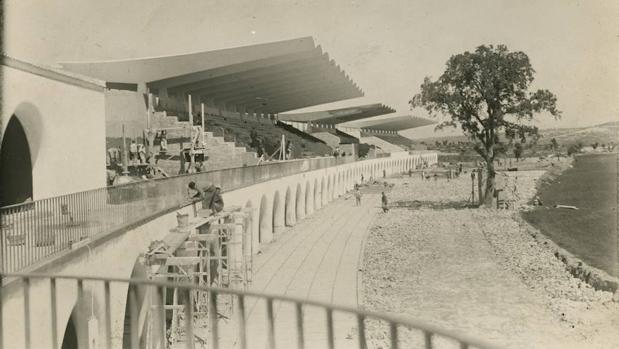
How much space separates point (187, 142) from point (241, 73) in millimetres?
8528

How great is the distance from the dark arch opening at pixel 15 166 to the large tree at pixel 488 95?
23.3 meters

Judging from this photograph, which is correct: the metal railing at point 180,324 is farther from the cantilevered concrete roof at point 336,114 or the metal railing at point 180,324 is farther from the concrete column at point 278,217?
the cantilevered concrete roof at point 336,114

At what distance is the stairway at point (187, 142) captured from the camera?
2447cm

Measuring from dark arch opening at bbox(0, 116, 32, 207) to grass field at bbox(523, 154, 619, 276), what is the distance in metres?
18.5

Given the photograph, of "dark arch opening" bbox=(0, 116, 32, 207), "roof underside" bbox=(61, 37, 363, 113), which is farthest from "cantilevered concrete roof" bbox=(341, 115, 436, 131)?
"dark arch opening" bbox=(0, 116, 32, 207)

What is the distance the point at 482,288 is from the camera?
53.2 feet

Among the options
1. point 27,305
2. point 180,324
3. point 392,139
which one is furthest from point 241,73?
point 392,139

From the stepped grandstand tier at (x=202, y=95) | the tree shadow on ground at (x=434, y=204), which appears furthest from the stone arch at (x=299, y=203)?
the tree shadow on ground at (x=434, y=204)

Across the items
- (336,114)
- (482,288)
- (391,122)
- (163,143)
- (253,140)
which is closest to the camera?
(482,288)

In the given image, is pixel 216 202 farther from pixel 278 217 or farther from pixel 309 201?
pixel 309 201

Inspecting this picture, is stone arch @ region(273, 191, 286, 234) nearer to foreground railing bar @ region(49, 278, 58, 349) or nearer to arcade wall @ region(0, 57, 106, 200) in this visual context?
arcade wall @ region(0, 57, 106, 200)

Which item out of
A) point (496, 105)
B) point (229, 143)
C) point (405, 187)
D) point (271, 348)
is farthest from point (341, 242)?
point (405, 187)

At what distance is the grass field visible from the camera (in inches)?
1000

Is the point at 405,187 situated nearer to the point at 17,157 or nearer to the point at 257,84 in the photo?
the point at 257,84
